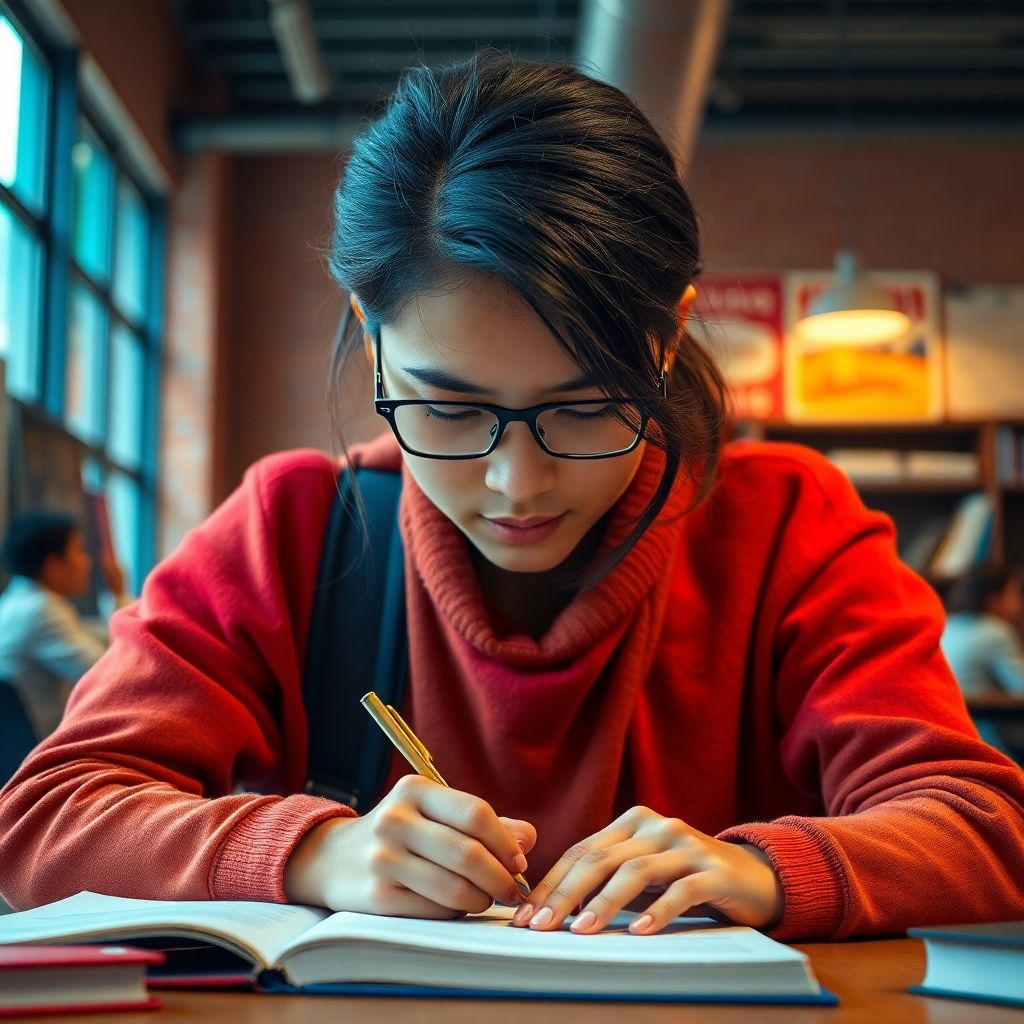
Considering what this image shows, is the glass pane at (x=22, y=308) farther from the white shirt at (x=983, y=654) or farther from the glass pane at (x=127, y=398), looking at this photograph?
the white shirt at (x=983, y=654)

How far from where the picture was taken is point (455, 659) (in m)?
1.37

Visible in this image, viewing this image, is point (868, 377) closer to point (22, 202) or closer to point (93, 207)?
point (93, 207)

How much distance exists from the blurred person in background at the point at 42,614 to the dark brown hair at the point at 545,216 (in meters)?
3.37

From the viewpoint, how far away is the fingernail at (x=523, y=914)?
3.00 feet

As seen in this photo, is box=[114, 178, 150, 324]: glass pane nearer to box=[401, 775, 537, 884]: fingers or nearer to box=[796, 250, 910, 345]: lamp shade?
box=[796, 250, 910, 345]: lamp shade

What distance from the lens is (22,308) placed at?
5.32 m

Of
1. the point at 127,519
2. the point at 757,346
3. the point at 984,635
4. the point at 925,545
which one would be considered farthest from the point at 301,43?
the point at 925,545

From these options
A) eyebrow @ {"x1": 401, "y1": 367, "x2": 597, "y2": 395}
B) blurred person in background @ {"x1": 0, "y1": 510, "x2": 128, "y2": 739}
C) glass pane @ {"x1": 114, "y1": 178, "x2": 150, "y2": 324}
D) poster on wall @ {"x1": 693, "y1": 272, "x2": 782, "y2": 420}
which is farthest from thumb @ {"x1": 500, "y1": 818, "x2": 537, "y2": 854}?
poster on wall @ {"x1": 693, "y1": 272, "x2": 782, "y2": 420}

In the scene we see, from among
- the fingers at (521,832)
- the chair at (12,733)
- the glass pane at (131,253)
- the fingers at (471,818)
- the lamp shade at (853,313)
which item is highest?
the glass pane at (131,253)

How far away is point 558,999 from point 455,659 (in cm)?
63

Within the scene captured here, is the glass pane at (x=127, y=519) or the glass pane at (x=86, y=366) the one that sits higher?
the glass pane at (x=86, y=366)

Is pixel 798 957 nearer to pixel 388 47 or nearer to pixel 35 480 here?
pixel 35 480

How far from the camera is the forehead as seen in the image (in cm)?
109

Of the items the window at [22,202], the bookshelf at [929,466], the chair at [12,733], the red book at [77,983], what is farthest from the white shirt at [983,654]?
the red book at [77,983]
